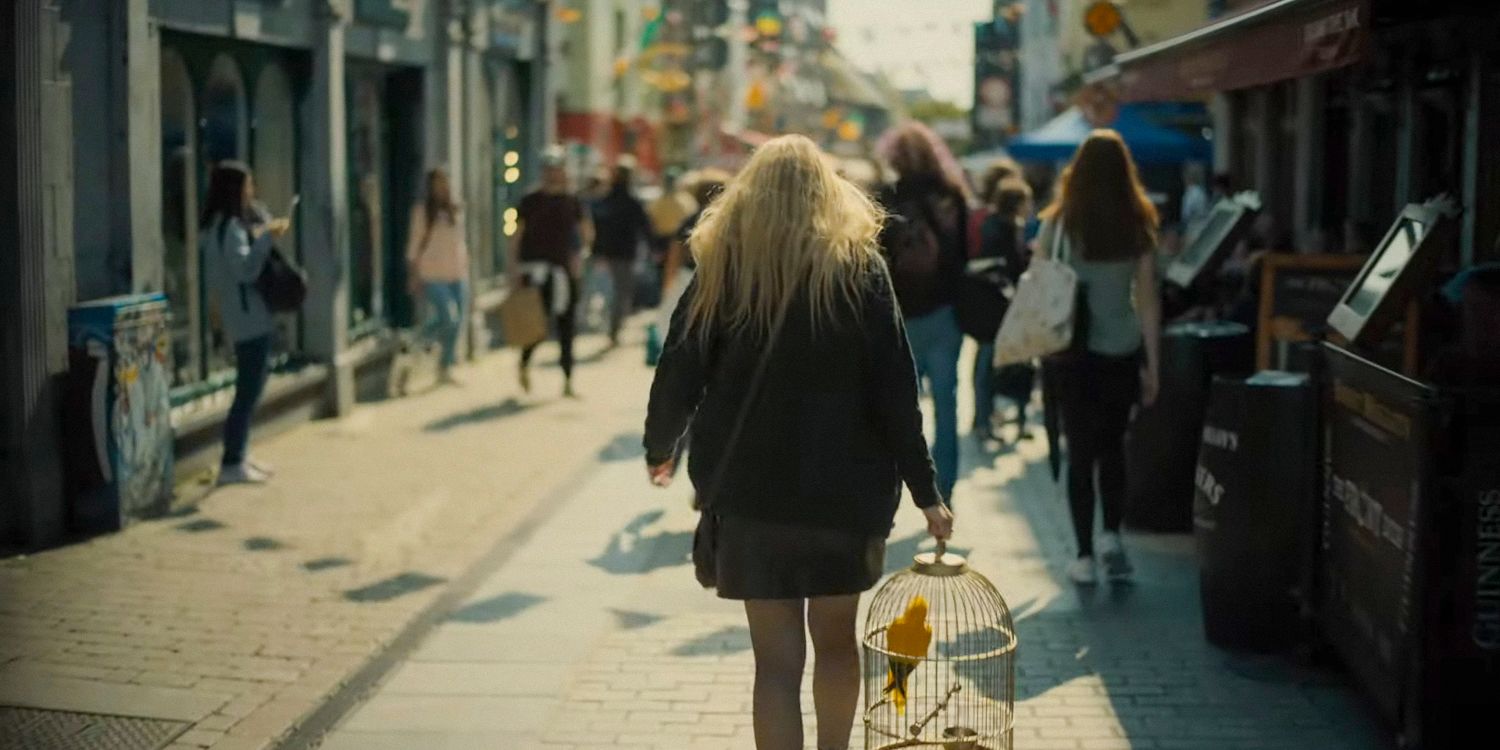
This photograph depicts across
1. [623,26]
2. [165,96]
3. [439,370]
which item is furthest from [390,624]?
[623,26]

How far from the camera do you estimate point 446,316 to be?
1575 centimetres

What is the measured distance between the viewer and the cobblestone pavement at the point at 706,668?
19.4 ft

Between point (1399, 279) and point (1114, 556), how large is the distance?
231 centimetres

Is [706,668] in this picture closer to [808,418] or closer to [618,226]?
[808,418]

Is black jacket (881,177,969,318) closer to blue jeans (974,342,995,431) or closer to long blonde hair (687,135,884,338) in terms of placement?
blue jeans (974,342,995,431)

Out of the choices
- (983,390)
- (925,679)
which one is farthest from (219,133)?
(925,679)

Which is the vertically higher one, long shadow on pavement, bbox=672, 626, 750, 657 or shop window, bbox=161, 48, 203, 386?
shop window, bbox=161, 48, 203, 386

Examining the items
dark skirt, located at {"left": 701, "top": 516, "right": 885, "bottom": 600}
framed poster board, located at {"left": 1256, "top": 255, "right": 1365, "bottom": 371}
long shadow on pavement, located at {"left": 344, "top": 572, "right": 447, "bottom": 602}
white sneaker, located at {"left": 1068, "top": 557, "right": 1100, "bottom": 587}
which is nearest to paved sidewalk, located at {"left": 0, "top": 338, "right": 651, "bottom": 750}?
long shadow on pavement, located at {"left": 344, "top": 572, "right": 447, "bottom": 602}

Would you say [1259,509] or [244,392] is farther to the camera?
[244,392]

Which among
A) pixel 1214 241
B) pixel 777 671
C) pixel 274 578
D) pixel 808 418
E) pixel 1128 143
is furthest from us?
pixel 1128 143

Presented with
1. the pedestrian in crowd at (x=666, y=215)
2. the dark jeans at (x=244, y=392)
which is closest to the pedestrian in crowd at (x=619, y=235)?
the pedestrian in crowd at (x=666, y=215)

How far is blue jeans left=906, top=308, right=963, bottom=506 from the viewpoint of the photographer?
902cm

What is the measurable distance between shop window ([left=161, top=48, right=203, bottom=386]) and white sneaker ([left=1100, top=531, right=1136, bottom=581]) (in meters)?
5.90

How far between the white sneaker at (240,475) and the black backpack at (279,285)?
2.98ft
